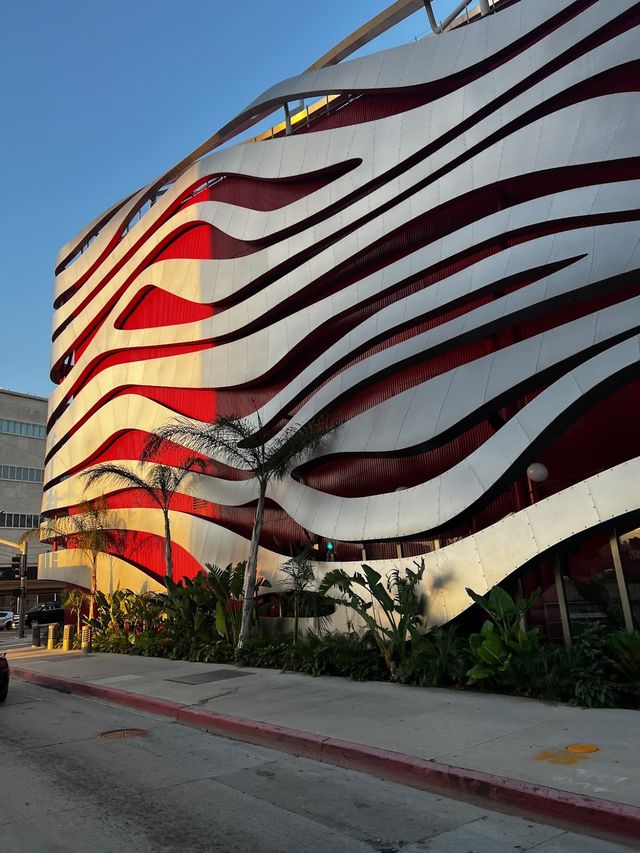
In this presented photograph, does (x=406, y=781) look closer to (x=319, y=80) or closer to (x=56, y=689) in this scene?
(x=56, y=689)

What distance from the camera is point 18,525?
73.2 m

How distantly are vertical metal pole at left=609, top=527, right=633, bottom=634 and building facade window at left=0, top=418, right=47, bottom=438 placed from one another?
76.4 meters

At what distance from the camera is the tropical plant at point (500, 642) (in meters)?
10.1

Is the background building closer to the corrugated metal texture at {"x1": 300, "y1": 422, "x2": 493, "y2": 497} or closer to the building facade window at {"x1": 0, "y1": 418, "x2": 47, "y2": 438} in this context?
the building facade window at {"x1": 0, "y1": 418, "x2": 47, "y2": 438}

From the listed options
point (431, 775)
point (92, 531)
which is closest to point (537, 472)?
point (431, 775)

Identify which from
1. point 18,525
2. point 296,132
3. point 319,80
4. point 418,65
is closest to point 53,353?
point 296,132

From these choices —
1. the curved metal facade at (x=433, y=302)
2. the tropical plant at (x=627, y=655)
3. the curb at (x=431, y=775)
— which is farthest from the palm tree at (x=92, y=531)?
Result: the tropical plant at (x=627, y=655)

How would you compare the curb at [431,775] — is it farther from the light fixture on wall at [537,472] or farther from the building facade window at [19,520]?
the building facade window at [19,520]

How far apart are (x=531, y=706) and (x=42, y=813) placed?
20.9ft

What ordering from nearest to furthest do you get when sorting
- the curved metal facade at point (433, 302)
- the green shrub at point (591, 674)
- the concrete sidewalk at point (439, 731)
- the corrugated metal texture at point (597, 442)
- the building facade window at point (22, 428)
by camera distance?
the concrete sidewalk at point (439, 731)
the green shrub at point (591, 674)
the curved metal facade at point (433, 302)
the corrugated metal texture at point (597, 442)
the building facade window at point (22, 428)

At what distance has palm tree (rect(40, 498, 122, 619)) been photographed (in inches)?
1062

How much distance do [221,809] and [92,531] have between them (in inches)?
898

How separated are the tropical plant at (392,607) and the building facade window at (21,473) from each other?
230 feet

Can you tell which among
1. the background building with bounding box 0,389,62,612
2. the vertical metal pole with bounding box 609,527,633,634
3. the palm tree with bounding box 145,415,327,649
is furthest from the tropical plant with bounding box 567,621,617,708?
the background building with bounding box 0,389,62,612
